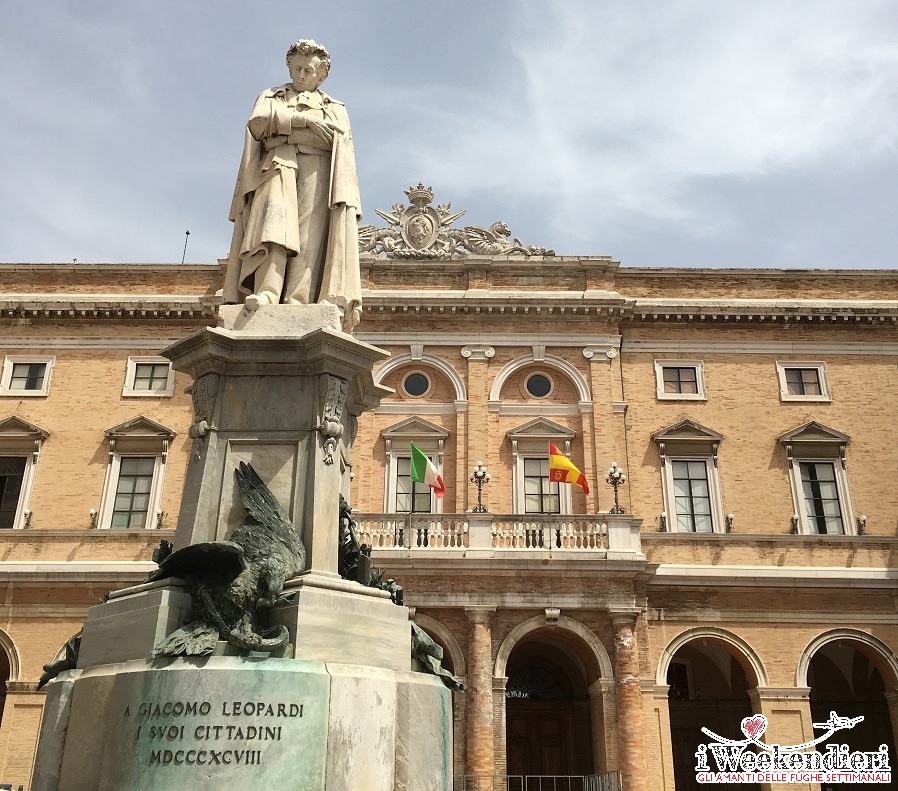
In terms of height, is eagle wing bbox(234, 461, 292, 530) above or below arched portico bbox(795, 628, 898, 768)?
below

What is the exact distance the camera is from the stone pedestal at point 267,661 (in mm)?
4453

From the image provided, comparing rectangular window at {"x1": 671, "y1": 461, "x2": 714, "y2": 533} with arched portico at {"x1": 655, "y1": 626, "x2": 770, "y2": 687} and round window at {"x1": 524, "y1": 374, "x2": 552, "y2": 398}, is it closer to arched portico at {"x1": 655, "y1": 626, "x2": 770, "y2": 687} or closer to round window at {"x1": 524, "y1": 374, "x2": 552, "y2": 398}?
arched portico at {"x1": 655, "y1": 626, "x2": 770, "y2": 687}

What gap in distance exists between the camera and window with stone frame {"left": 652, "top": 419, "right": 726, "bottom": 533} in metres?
→ 23.7

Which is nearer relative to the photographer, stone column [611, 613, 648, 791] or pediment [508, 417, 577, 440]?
stone column [611, 613, 648, 791]

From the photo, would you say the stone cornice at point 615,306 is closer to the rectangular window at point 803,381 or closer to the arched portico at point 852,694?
the rectangular window at point 803,381

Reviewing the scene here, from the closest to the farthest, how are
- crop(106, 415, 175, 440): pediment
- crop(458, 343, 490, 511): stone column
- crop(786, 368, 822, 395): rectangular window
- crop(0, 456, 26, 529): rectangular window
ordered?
crop(458, 343, 490, 511): stone column → crop(0, 456, 26, 529): rectangular window → crop(106, 415, 175, 440): pediment → crop(786, 368, 822, 395): rectangular window

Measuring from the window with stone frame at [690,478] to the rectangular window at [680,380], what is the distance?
936 millimetres

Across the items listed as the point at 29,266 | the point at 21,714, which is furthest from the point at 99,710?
the point at 29,266

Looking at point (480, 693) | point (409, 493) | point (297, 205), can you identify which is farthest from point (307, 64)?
point (409, 493)

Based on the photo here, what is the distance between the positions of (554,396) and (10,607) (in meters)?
15.7

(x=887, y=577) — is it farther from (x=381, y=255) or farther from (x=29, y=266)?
(x=29, y=266)

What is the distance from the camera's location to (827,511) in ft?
78.2

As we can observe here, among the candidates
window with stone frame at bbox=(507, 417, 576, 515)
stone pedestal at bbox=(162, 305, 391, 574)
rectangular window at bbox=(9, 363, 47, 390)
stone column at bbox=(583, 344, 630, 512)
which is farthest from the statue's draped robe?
rectangular window at bbox=(9, 363, 47, 390)

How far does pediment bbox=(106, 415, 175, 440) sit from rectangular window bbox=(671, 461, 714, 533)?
559 inches
